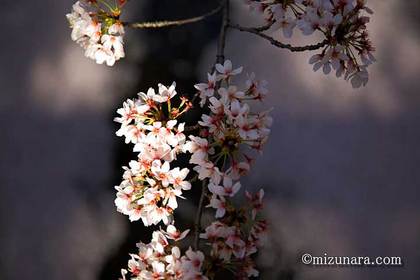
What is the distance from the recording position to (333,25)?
1045 mm

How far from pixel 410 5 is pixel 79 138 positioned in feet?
3.32

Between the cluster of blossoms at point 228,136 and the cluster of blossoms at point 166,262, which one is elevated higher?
the cluster of blossoms at point 228,136

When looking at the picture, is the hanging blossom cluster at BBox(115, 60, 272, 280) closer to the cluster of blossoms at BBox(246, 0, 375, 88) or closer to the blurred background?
the cluster of blossoms at BBox(246, 0, 375, 88)

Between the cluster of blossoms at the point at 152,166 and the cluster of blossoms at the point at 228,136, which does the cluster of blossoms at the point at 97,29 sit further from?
the cluster of blossoms at the point at 228,136

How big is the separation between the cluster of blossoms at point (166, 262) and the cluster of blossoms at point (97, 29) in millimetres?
358

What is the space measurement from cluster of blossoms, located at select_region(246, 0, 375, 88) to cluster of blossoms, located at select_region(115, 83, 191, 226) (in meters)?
0.24

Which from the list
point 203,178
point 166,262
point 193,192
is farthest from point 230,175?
point 193,192

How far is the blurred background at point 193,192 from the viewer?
5.18 ft

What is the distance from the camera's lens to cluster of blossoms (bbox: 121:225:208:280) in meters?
0.99

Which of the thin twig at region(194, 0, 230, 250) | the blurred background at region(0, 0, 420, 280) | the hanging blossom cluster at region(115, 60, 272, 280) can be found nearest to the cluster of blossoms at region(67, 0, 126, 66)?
the hanging blossom cluster at region(115, 60, 272, 280)

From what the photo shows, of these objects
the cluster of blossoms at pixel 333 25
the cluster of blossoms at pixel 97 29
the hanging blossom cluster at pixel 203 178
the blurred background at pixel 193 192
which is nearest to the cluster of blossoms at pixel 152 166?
the hanging blossom cluster at pixel 203 178

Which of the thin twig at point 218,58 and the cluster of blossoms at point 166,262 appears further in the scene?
the thin twig at point 218,58

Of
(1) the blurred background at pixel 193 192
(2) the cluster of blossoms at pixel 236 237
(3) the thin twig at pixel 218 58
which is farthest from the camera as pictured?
(1) the blurred background at pixel 193 192

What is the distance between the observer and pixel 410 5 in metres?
1.65
